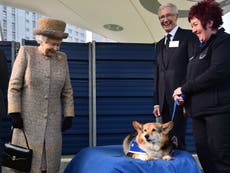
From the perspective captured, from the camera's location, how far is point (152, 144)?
2.54 m

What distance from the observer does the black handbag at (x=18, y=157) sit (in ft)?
8.21

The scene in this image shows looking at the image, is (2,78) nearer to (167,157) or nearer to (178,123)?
(167,157)

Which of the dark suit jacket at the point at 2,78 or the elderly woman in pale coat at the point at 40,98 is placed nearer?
the dark suit jacket at the point at 2,78

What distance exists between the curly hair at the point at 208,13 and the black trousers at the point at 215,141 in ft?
2.10

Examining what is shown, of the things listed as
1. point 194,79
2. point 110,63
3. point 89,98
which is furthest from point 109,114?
point 194,79

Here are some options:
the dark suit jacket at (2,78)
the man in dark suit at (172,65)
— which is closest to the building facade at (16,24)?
the man in dark suit at (172,65)

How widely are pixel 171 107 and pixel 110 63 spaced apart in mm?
1307

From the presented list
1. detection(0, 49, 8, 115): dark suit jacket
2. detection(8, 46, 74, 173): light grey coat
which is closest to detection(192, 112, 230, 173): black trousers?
detection(8, 46, 74, 173): light grey coat

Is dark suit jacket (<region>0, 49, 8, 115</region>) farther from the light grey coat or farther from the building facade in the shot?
the building facade

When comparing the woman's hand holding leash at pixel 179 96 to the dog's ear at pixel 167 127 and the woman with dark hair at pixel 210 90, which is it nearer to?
the woman with dark hair at pixel 210 90

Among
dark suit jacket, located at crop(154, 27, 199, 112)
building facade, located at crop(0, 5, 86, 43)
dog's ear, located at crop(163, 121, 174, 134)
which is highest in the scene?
building facade, located at crop(0, 5, 86, 43)

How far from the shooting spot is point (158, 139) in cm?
256

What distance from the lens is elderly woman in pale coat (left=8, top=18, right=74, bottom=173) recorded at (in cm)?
258

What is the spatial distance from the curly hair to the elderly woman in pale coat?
1.01 m
